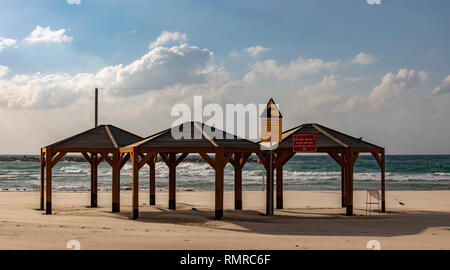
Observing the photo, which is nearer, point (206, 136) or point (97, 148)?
point (206, 136)

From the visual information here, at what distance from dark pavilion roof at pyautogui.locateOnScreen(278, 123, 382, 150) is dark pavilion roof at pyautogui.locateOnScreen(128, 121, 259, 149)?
2872 millimetres

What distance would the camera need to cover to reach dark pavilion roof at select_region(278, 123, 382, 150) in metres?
18.5

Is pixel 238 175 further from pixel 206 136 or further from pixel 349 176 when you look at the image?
pixel 349 176

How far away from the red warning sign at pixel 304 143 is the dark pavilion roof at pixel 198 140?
8.45 ft

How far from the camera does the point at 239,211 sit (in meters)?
19.1

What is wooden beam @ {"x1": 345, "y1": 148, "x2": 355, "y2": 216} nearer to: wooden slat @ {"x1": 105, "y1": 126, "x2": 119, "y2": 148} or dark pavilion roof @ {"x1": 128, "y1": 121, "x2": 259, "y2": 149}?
dark pavilion roof @ {"x1": 128, "y1": 121, "x2": 259, "y2": 149}

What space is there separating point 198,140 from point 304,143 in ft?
15.0

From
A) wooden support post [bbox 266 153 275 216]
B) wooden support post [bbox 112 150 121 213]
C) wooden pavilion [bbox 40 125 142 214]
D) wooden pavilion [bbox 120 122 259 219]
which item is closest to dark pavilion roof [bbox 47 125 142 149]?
wooden pavilion [bbox 40 125 142 214]

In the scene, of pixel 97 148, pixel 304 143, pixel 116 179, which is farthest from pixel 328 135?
pixel 97 148

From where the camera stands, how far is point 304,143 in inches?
742

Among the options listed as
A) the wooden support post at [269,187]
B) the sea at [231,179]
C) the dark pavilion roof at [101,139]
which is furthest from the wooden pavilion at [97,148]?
the sea at [231,179]
